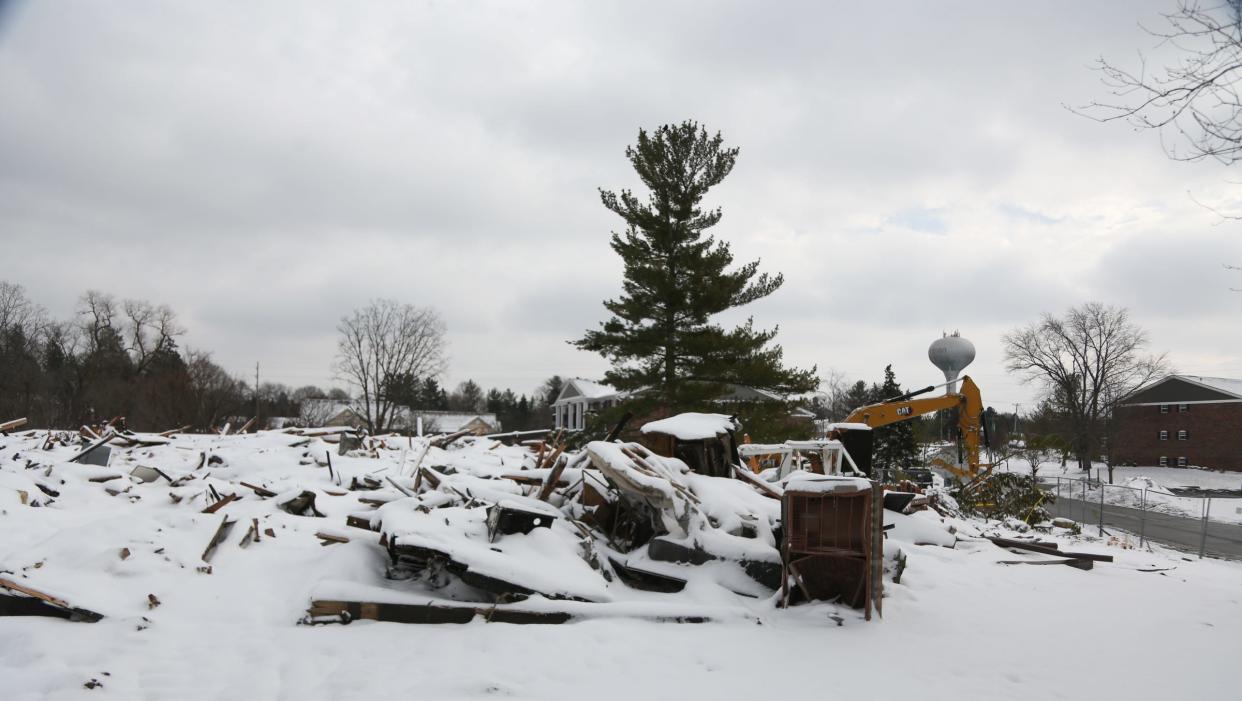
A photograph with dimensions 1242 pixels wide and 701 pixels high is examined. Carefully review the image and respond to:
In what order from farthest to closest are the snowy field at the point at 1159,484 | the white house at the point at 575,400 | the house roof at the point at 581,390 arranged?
the house roof at the point at 581,390, the white house at the point at 575,400, the snowy field at the point at 1159,484

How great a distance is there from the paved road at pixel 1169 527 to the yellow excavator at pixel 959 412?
3.52m

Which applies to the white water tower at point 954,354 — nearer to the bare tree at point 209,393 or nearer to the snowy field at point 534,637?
the snowy field at point 534,637

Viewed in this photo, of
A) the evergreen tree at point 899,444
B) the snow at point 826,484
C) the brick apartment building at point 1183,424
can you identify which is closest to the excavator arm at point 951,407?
the snow at point 826,484

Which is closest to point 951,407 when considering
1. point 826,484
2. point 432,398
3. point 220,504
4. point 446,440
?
point 826,484

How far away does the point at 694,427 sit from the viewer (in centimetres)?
893

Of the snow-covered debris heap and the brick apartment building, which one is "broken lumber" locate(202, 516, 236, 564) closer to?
the snow-covered debris heap

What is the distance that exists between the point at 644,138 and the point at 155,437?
1702 centimetres

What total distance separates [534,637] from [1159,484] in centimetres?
4668

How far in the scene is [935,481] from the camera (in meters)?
25.5

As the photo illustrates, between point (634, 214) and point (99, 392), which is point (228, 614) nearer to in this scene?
point (634, 214)

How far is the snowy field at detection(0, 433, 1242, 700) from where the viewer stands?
448 centimetres

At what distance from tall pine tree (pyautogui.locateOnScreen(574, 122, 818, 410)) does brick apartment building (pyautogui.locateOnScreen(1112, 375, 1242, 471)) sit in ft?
124

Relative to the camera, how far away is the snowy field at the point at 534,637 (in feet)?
14.7

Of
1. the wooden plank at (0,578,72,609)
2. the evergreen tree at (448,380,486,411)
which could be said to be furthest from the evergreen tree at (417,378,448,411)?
the wooden plank at (0,578,72,609)
